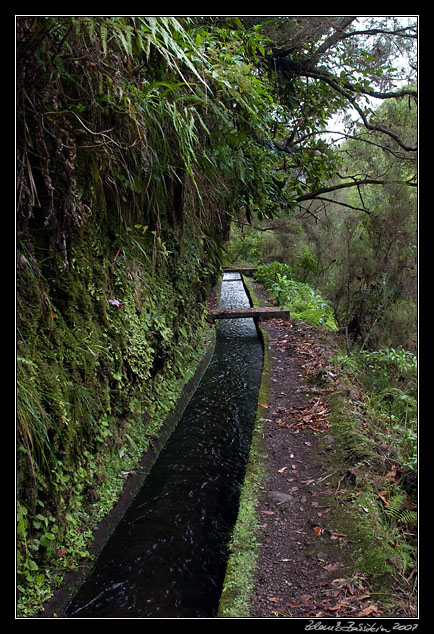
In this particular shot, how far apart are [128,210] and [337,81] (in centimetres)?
535

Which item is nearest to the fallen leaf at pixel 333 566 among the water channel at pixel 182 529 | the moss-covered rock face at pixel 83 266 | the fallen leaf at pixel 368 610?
the fallen leaf at pixel 368 610

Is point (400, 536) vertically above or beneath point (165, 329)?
beneath

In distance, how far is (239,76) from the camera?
131 inches

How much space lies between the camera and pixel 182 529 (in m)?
3.13

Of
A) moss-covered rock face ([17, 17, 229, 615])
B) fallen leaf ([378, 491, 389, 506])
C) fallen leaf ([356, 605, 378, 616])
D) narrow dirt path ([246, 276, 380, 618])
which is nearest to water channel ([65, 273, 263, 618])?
moss-covered rock face ([17, 17, 229, 615])

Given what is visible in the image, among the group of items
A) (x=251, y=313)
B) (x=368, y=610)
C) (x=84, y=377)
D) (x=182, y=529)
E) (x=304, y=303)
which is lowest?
(x=182, y=529)

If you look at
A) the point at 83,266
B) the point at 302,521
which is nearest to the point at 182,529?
the point at 302,521

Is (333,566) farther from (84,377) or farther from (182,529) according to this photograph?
(84,377)

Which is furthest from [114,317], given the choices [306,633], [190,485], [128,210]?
[306,633]

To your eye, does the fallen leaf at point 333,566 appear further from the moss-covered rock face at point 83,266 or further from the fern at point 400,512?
the moss-covered rock face at point 83,266

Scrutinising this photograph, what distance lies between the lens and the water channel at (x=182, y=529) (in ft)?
8.23

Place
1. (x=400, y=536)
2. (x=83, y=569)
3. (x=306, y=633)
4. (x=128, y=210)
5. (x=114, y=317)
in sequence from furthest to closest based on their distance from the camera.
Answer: (x=128, y=210)
(x=114, y=317)
(x=83, y=569)
(x=400, y=536)
(x=306, y=633)

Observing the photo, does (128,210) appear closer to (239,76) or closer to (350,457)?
(239,76)

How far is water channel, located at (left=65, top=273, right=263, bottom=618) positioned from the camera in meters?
→ 2.51
